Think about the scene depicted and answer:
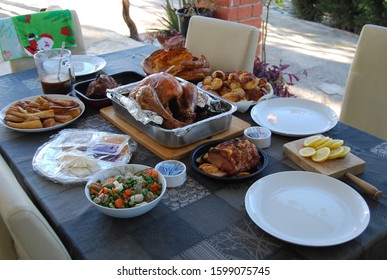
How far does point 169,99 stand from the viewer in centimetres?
127

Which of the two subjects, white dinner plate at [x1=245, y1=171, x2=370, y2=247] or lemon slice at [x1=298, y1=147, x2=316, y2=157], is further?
lemon slice at [x1=298, y1=147, x2=316, y2=157]

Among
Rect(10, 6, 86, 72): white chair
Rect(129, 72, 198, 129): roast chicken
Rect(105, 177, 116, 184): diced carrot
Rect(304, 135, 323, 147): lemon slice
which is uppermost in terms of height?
Rect(129, 72, 198, 129): roast chicken

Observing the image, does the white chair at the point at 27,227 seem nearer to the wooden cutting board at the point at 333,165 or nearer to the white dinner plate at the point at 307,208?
the white dinner plate at the point at 307,208

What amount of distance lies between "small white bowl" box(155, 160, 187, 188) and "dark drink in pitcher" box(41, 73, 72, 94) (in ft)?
2.29

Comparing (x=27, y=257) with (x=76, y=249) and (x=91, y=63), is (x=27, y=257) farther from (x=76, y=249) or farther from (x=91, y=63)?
(x=91, y=63)

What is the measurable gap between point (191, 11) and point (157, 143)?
1.57 metres

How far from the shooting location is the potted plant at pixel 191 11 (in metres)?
2.57

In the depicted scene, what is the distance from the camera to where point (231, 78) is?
4.98ft

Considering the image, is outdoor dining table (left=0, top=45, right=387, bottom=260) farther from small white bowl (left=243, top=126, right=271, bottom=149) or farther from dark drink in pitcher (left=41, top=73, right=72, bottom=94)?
dark drink in pitcher (left=41, top=73, right=72, bottom=94)

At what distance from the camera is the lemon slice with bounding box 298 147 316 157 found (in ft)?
3.75

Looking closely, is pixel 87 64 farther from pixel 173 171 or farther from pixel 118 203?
pixel 118 203

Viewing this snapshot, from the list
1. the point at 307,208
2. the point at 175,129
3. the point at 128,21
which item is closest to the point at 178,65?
the point at 175,129

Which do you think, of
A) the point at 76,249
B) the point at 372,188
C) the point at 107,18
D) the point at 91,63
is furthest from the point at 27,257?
the point at 107,18

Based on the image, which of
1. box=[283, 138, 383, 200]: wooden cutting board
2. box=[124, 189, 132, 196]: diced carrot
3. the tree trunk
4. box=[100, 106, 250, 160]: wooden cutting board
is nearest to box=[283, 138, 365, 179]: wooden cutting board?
box=[283, 138, 383, 200]: wooden cutting board
